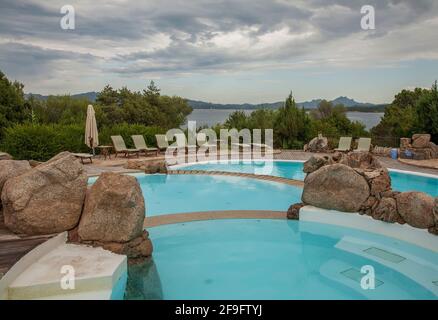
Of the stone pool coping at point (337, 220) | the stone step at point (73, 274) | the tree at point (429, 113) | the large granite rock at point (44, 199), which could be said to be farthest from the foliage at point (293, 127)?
the stone step at point (73, 274)

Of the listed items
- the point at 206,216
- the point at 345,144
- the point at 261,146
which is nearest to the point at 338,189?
the point at 206,216

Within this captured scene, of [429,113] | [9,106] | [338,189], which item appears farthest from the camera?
[9,106]

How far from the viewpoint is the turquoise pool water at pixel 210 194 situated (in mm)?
8336

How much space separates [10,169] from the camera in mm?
4969

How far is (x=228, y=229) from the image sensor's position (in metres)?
6.52

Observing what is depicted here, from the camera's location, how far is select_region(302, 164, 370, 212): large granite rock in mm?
6348

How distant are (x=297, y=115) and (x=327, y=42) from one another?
12.8ft

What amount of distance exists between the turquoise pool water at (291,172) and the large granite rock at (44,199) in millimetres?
8060

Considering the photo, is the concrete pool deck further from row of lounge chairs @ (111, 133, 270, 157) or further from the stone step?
the stone step

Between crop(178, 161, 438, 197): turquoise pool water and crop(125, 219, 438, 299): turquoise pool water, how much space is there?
493 centimetres

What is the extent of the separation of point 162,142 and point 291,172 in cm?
628

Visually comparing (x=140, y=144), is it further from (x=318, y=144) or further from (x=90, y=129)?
(x=318, y=144)

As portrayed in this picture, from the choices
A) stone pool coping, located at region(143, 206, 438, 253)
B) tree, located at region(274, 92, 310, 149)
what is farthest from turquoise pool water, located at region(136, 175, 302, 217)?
tree, located at region(274, 92, 310, 149)
